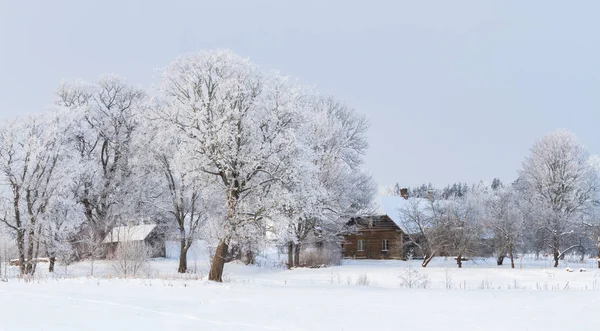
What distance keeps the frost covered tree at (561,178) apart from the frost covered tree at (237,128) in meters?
32.7

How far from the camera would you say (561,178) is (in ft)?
160

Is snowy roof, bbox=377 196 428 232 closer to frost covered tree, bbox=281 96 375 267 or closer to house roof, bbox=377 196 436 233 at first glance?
house roof, bbox=377 196 436 233

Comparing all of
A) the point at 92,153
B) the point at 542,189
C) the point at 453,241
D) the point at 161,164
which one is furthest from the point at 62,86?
the point at 542,189

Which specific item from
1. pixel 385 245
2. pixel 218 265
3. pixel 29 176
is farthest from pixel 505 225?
pixel 29 176

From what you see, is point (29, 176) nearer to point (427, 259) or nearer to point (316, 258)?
point (316, 258)

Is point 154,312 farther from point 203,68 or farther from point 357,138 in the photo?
point 357,138

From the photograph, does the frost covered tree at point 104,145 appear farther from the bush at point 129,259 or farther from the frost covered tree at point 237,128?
the frost covered tree at point 237,128

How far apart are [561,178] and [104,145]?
40.3 metres

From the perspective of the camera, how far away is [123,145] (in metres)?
38.6

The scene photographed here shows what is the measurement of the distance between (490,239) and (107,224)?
101ft

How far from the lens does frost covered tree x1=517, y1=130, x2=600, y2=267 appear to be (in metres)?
47.8

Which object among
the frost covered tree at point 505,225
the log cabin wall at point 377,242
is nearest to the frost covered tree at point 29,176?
the log cabin wall at point 377,242

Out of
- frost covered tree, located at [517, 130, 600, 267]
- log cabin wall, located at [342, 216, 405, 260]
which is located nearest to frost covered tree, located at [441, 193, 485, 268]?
frost covered tree, located at [517, 130, 600, 267]

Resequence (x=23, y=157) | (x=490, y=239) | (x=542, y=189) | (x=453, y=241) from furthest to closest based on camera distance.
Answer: (x=542, y=189), (x=490, y=239), (x=453, y=241), (x=23, y=157)
